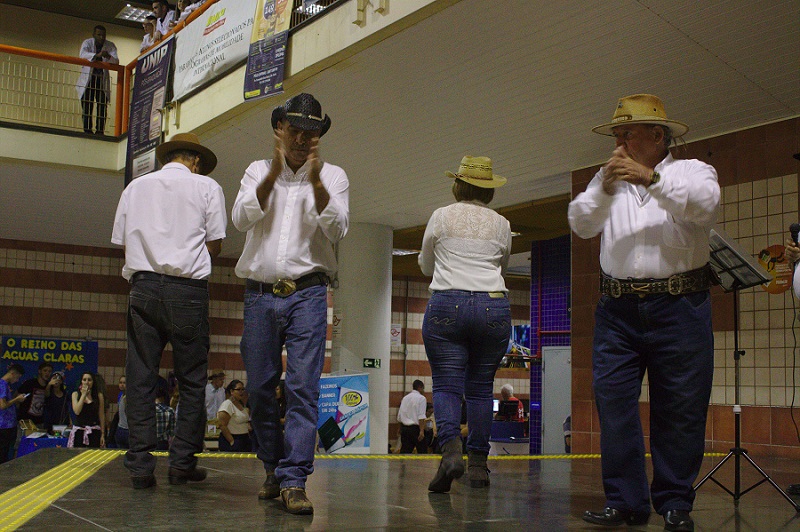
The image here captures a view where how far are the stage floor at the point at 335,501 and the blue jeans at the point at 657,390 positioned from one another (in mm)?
169

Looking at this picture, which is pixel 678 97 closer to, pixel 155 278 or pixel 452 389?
pixel 452 389

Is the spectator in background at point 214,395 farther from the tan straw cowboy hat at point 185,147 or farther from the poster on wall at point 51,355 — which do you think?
the tan straw cowboy hat at point 185,147

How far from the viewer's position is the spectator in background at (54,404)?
13070 millimetres

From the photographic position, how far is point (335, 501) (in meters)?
3.66

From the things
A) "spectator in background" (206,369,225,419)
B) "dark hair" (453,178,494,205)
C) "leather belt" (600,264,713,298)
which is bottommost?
"spectator in background" (206,369,225,419)

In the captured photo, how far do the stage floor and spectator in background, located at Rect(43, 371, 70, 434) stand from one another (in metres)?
8.21

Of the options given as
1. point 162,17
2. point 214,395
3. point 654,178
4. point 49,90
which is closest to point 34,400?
point 214,395

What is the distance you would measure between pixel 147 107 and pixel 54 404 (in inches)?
214

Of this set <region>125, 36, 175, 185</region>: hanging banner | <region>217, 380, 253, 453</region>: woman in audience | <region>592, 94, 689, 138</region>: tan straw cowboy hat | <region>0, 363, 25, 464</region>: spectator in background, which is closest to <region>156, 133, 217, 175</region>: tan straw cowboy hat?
<region>592, 94, 689, 138</region>: tan straw cowboy hat

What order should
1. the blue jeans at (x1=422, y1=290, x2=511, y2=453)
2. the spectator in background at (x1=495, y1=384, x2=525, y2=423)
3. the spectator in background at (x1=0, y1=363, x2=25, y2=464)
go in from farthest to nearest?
the spectator in background at (x1=495, y1=384, x2=525, y2=423) → the spectator in background at (x1=0, y1=363, x2=25, y2=464) → the blue jeans at (x1=422, y1=290, x2=511, y2=453)

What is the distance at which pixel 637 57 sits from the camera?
6.83 meters

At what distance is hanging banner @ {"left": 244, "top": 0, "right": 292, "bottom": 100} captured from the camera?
317 inches

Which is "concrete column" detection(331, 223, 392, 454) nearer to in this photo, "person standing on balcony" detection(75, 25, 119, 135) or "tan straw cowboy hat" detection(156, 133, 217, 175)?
"person standing on balcony" detection(75, 25, 119, 135)

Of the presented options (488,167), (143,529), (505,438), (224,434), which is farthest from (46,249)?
(143,529)
